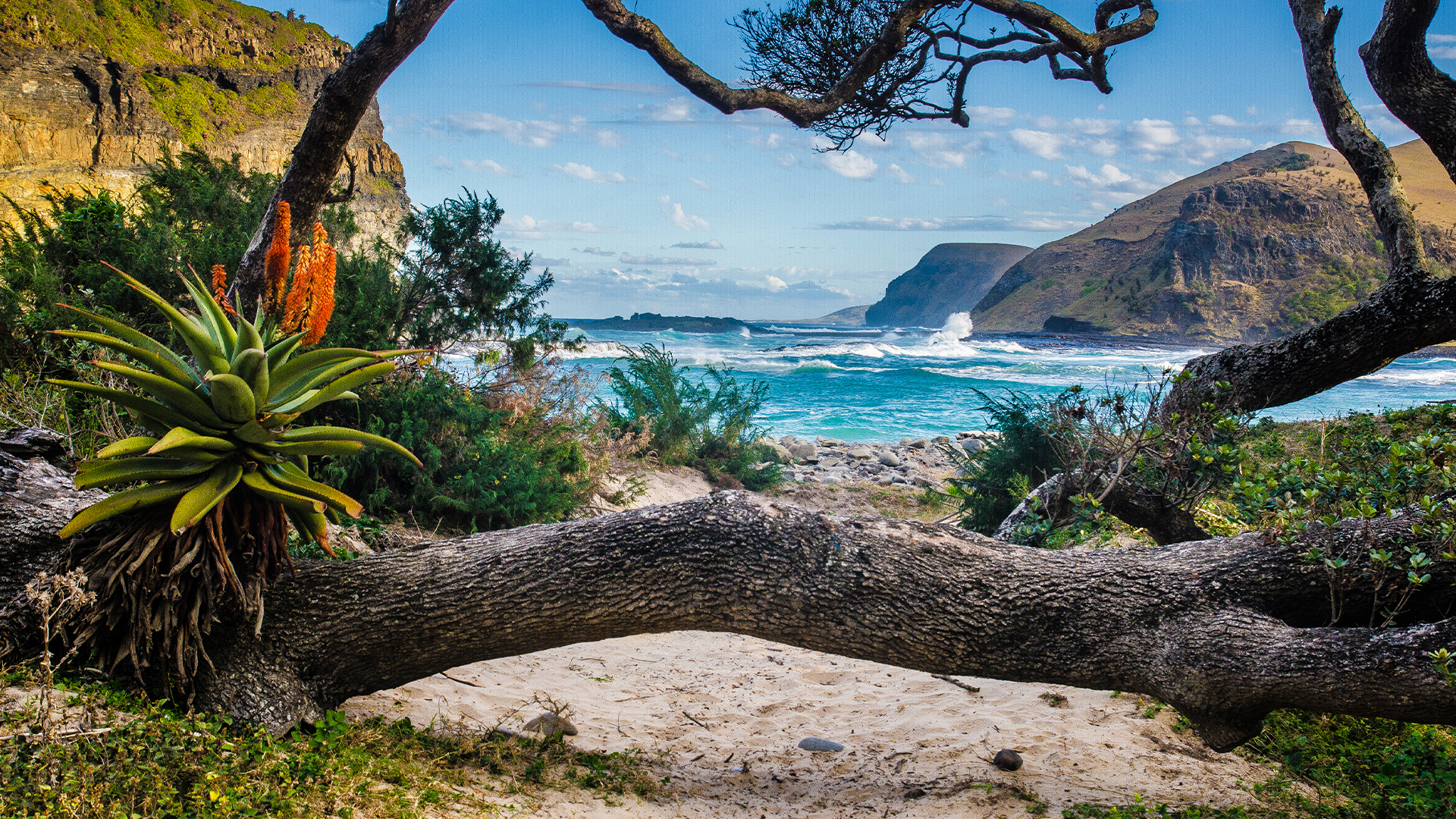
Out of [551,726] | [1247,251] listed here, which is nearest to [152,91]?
[551,726]

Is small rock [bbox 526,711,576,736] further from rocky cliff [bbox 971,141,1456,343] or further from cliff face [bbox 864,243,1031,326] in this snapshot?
cliff face [bbox 864,243,1031,326]

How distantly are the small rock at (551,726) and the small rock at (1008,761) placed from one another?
2.07 m

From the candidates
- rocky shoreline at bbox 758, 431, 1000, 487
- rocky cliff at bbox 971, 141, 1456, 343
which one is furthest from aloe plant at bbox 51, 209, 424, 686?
rocky cliff at bbox 971, 141, 1456, 343

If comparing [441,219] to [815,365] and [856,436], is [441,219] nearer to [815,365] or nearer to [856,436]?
[856,436]

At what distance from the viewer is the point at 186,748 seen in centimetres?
258

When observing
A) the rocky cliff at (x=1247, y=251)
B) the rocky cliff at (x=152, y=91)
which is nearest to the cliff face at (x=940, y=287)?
the rocky cliff at (x=1247, y=251)

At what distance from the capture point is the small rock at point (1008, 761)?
3572mm

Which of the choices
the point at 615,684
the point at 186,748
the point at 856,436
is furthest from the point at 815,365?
the point at 186,748

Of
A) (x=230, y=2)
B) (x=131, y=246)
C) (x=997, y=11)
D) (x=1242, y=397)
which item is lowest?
(x=1242, y=397)

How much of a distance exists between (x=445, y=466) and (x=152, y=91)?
106 feet

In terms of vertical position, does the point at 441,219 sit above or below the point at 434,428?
above

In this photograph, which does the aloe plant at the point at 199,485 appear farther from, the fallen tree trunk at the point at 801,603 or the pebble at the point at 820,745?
the pebble at the point at 820,745

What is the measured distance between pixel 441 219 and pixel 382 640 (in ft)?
19.9

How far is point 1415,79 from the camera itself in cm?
518
